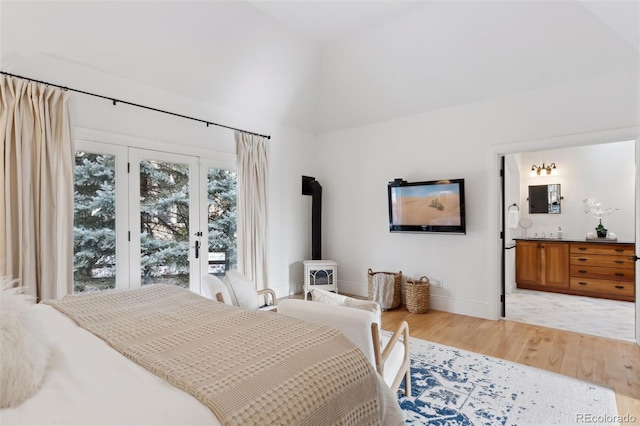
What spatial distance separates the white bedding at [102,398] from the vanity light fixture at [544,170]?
7187mm

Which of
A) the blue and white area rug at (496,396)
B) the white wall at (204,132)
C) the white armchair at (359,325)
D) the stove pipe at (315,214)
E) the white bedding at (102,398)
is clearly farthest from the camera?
the stove pipe at (315,214)

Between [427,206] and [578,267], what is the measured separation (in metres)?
3.04

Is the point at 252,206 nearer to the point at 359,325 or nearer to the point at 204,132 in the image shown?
the point at 204,132

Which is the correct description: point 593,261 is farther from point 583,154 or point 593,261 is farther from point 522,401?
point 522,401

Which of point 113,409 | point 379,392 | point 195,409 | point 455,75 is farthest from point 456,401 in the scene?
point 455,75

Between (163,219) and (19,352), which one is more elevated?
(163,219)

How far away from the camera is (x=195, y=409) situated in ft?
3.24

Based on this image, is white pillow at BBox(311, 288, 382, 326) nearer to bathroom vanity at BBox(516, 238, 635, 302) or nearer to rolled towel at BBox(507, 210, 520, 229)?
bathroom vanity at BBox(516, 238, 635, 302)

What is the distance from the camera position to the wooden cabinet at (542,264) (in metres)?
5.59

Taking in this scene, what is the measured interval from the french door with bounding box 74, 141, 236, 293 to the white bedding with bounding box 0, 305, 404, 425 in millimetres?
2418

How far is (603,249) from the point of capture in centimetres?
523

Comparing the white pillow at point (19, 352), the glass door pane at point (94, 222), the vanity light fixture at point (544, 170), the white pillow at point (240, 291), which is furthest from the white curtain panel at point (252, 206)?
the vanity light fixture at point (544, 170)

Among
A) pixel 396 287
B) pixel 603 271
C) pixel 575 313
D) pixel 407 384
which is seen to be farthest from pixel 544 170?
pixel 407 384

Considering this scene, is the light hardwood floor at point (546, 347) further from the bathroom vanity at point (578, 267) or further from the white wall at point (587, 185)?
the white wall at point (587, 185)
